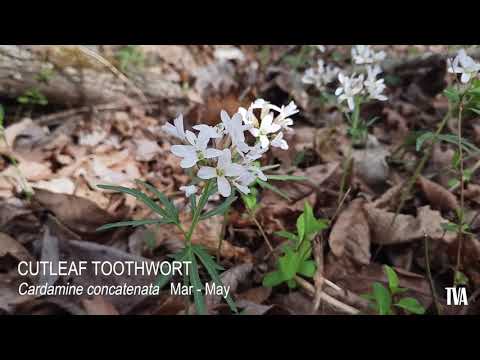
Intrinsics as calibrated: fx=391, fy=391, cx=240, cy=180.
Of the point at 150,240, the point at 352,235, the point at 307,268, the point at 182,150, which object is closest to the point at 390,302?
the point at 307,268

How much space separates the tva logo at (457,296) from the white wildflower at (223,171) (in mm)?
1510

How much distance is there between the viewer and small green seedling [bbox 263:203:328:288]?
2164mm

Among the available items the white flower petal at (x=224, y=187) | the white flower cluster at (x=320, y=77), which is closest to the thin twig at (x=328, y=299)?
the white flower petal at (x=224, y=187)

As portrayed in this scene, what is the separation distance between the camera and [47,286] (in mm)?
2184

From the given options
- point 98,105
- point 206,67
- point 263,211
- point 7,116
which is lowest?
point 263,211

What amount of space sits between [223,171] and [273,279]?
0.92 metres

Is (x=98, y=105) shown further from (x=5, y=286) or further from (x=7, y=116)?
(x=5, y=286)

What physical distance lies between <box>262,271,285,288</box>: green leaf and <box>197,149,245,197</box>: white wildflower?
0.89 meters

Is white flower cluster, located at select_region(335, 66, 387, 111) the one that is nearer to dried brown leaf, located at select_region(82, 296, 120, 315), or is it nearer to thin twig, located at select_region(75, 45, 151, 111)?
dried brown leaf, located at select_region(82, 296, 120, 315)

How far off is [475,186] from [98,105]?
345 cm

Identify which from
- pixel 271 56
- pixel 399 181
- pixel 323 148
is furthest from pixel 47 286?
pixel 271 56

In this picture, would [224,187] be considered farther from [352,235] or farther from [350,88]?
[350,88]

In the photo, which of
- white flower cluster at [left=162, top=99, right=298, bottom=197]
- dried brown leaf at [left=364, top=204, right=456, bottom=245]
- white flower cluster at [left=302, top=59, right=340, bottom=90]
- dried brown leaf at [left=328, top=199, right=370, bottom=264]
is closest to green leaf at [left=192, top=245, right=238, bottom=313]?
white flower cluster at [left=162, top=99, right=298, bottom=197]

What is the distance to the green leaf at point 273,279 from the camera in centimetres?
222
